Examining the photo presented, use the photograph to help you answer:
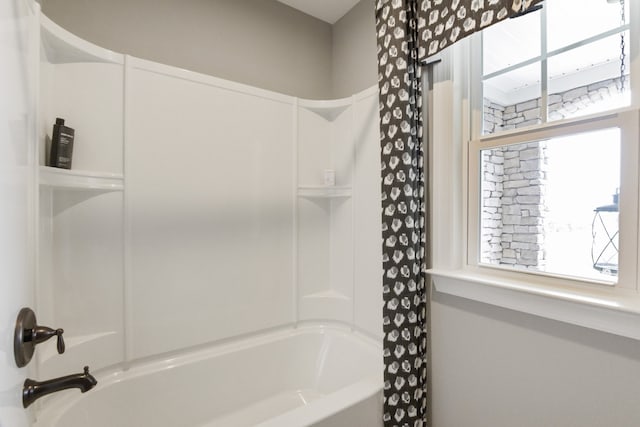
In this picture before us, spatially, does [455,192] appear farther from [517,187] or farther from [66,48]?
[66,48]

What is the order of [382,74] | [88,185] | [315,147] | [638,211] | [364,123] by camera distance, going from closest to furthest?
[638,211] < [88,185] < [382,74] < [364,123] < [315,147]

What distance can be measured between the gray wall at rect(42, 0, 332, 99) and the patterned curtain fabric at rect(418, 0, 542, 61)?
3.39 feet

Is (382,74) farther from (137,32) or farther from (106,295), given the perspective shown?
(106,295)

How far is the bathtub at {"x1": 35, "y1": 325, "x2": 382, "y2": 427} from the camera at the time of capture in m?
1.22

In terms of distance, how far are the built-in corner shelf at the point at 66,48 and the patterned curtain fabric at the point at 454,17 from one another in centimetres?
146

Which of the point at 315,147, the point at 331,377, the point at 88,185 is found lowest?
the point at 331,377

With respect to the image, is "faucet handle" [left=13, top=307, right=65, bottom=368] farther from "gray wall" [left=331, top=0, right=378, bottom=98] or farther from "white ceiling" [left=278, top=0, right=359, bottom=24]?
"white ceiling" [left=278, top=0, right=359, bottom=24]

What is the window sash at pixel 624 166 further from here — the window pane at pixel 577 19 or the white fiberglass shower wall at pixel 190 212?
the white fiberglass shower wall at pixel 190 212

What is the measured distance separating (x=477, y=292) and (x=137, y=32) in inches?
83.6

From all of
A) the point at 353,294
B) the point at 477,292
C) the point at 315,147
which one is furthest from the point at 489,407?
the point at 315,147

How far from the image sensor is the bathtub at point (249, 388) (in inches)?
47.9

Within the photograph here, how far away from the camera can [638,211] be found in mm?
920

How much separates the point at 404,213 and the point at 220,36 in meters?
1.56

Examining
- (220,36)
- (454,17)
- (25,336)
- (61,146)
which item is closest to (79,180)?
(61,146)
